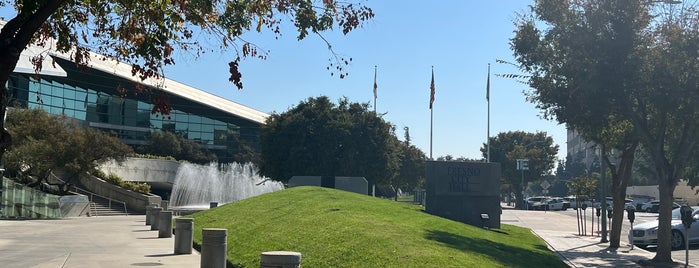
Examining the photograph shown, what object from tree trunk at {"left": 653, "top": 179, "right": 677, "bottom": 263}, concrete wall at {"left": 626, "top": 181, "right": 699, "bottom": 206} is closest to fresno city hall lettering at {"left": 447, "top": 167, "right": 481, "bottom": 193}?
tree trunk at {"left": 653, "top": 179, "right": 677, "bottom": 263}

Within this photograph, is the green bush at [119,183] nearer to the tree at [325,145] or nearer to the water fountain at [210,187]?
the water fountain at [210,187]

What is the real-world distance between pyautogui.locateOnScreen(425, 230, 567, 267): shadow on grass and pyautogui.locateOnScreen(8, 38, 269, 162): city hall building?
4596 cm

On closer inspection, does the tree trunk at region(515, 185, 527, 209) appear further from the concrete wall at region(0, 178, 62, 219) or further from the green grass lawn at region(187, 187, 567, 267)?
the green grass lawn at region(187, 187, 567, 267)

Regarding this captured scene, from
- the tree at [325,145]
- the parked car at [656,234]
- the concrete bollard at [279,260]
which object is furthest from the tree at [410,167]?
the concrete bollard at [279,260]

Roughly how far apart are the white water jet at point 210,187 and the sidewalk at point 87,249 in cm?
3047

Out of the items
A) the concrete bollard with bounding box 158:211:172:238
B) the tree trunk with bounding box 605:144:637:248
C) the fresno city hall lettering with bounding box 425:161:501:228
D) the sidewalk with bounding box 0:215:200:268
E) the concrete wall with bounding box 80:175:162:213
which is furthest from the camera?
the concrete wall with bounding box 80:175:162:213

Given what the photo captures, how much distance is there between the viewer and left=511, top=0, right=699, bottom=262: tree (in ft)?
62.7

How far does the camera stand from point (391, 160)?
58.3m

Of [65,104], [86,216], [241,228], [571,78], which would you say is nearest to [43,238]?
[241,228]

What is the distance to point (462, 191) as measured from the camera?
95.6 ft

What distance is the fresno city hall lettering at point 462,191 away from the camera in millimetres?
28938

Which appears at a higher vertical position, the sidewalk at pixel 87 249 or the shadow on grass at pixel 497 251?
the shadow on grass at pixel 497 251

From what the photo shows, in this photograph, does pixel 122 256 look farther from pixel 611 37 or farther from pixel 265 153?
pixel 265 153

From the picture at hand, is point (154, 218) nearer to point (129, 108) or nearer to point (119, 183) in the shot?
point (119, 183)
